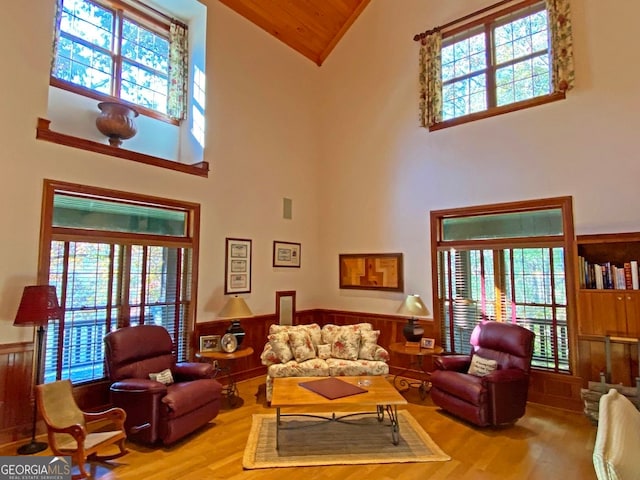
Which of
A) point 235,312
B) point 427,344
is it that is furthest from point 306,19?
point 427,344

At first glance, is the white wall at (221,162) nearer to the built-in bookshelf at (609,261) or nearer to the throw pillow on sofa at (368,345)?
the throw pillow on sofa at (368,345)

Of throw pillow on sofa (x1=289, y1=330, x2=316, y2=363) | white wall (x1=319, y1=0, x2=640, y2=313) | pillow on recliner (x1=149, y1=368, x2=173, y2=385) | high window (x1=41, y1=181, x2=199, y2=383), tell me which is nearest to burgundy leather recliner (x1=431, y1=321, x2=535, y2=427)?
white wall (x1=319, y1=0, x2=640, y2=313)

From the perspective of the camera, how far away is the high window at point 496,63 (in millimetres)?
4758

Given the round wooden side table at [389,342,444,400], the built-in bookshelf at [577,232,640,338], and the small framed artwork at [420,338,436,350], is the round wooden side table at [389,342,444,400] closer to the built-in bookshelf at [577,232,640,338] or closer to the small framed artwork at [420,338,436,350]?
the small framed artwork at [420,338,436,350]

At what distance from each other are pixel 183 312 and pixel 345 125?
4106 mm

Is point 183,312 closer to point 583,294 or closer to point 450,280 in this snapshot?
point 450,280

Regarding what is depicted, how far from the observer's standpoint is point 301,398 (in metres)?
3.53

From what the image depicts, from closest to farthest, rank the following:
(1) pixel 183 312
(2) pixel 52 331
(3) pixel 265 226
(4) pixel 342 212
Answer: (2) pixel 52 331 → (1) pixel 183 312 → (3) pixel 265 226 → (4) pixel 342 212

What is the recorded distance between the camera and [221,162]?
552 cm

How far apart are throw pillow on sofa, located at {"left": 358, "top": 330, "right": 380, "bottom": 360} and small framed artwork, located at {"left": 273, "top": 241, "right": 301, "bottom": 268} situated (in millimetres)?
1844

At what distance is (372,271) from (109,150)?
158 inches

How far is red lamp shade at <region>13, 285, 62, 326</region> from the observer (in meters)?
3.36

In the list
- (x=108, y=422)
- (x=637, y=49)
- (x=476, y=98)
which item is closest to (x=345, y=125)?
(x=476, y=98)

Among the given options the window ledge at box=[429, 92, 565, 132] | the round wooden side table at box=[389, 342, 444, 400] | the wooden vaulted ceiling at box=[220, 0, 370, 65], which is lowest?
the round wooden side table at box=[389, 342, 444, 400]
